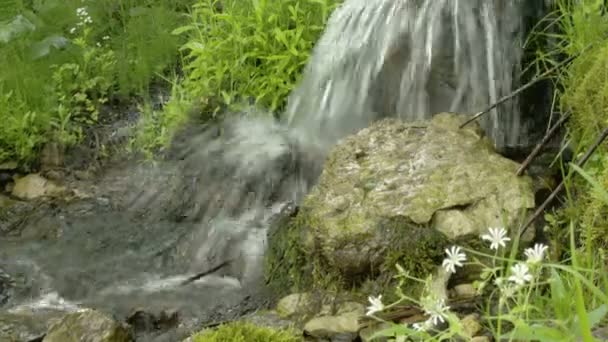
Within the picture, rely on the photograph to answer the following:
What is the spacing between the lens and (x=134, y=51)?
21.7ft

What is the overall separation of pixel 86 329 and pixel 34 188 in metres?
2.33

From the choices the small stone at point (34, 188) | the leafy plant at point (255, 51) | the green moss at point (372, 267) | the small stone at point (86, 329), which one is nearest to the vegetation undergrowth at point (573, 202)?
the green moss at point (372, 267)

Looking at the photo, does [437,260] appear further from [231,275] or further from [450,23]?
[450,23]

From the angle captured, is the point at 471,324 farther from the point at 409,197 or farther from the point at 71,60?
the point at 71,60

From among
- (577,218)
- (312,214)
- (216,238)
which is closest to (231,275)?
(216,238)

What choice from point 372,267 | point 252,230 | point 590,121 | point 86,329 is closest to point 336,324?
point 372,267

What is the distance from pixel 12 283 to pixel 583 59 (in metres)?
3.03

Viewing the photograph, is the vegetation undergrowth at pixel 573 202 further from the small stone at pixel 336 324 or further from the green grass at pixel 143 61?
the green grass at pixel 143 61

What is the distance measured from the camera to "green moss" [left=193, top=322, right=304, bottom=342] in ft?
9.90

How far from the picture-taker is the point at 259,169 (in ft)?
16.4

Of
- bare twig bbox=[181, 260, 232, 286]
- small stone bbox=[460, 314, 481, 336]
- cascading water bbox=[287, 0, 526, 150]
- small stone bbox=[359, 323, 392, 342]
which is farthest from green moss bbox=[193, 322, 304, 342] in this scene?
cascading water bbox=[287, 0, 526, 150]

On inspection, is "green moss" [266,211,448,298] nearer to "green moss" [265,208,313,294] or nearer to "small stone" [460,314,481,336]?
"green moss" [265,208,313,294]

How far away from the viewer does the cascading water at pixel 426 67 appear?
441 centimetres

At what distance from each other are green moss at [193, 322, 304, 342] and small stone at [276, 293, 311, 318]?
1.10 ft
